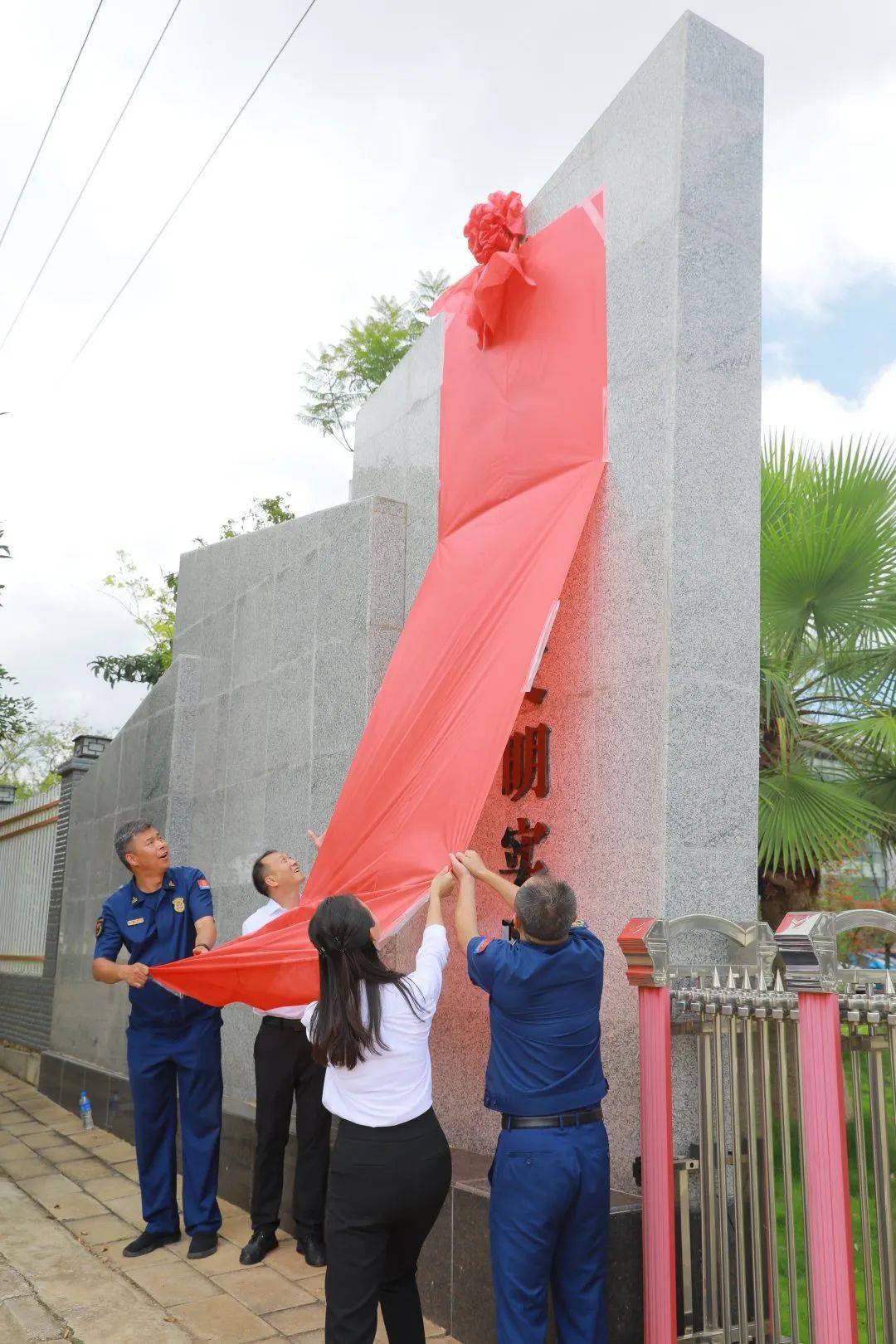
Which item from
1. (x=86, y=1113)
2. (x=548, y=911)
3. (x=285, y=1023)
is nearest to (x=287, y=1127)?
(x=285, y=1023)

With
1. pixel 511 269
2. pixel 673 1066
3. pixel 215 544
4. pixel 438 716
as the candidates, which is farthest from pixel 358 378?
pixel 673 1066

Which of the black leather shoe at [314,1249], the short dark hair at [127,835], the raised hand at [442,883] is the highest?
the short dark hair at [127,835]

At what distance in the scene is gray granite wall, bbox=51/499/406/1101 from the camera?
5.45 m

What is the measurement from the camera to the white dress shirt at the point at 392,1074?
9.23ft

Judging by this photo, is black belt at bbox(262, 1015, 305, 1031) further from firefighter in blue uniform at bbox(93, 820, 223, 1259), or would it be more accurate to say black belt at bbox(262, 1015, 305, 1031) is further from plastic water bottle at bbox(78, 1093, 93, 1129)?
plastic water bottle at bbox(78, 1093, 93, 1129)

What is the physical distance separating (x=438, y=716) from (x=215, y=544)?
382 cm

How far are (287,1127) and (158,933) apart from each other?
36.7 inches

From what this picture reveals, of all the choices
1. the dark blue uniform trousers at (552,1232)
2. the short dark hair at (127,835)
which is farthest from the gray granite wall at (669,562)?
→ the short dark hair at (127,835)

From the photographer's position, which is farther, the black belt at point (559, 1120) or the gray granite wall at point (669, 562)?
the gray granite wall at point (669, 562)

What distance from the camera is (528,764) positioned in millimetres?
4117

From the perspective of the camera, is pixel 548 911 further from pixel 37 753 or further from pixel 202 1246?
pixel 37 753

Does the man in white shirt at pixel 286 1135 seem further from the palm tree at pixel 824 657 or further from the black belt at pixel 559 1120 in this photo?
the palm tree at pixel 824 657

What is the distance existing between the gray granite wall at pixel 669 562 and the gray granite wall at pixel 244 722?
1.53 metres

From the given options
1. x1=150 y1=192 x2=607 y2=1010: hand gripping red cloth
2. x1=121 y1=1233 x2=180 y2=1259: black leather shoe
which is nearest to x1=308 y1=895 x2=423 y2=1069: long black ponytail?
x1=150 y1=192 x2=607 y2=1010: hand gripping red cloth
